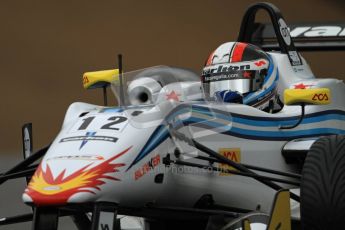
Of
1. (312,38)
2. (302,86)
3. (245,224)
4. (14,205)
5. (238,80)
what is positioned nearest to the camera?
(245,224)

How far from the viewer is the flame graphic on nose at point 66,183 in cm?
392

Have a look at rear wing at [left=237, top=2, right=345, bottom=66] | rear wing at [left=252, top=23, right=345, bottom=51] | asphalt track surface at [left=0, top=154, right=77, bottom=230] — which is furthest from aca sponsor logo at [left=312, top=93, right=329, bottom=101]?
asphalt track surface at [left=0, top=154, right=77, bottom=230]

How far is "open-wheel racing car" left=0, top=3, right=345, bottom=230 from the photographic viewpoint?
13.2 feet

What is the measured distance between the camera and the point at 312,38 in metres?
6.93

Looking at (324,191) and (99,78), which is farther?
(99,78)

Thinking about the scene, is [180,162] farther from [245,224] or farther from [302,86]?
[302,86]

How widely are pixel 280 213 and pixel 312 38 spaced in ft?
9.91

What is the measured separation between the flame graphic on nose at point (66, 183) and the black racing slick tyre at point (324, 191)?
2.98ft

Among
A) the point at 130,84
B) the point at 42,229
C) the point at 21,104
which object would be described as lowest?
the point at 21,104

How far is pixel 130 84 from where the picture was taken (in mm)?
4645

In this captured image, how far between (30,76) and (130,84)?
17.9 feet

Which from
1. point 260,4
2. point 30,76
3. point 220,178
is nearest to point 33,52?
point 30,76

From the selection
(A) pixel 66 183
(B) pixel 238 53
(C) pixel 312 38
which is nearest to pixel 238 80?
(B) pixel 238 53

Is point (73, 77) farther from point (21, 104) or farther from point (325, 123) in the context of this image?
point (325, 123)
